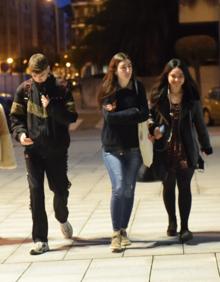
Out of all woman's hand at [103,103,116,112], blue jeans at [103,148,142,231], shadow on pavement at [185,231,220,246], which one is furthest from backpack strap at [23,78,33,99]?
shadow on pavement at [185,231,220,246]

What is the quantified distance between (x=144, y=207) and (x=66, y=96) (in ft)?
8.77

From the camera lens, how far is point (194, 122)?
23.2ft

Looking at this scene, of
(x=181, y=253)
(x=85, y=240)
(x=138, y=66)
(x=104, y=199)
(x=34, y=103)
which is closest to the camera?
(x=181, y=253)

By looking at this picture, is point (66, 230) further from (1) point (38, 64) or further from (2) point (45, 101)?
(1) point (38, 64)

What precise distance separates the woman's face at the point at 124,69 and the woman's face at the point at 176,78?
437mm

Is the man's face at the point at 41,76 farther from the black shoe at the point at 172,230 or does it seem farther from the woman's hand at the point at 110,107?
the black shoe at the point at 172,230

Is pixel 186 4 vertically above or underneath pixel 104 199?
above

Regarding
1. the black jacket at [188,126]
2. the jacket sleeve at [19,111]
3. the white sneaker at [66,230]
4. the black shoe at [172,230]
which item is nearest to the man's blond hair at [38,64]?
the jacket sleeve at [19,111]

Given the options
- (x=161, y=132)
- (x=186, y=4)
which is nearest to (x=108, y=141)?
(x=161, y=132)

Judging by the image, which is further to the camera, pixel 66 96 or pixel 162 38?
pixel 162 38

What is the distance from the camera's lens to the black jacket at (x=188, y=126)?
6.98m

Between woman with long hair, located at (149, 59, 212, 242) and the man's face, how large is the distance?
105cm

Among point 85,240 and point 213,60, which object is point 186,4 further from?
point 85,240

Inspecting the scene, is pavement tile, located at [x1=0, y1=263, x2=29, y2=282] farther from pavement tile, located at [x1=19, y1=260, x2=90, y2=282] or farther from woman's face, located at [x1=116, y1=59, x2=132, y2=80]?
woman's face, located at [x1=116, y1=59, x2=132, y2=80]
